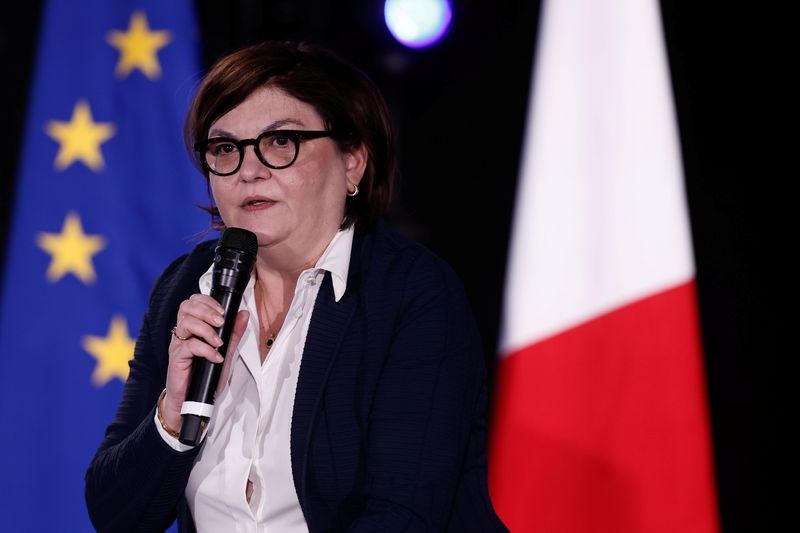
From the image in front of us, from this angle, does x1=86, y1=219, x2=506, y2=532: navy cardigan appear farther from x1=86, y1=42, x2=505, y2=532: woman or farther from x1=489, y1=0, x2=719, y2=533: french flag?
x1=489, y1=0, x2=719, y2=533: french flag

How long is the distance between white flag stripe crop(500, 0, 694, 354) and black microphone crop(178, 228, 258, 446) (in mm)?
1002

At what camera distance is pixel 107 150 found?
8.76ft

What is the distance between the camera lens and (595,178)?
210cm

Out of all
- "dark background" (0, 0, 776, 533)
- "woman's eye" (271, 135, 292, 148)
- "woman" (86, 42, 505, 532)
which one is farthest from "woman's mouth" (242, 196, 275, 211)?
"dark background" (0, 0, 776, 533)

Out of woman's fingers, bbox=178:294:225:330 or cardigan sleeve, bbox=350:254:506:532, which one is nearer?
woman's fingers, bbox=178:294:225:330

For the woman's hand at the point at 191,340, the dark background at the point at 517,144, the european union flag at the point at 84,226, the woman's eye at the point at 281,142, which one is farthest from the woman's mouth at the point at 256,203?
the european union flag at the point at 84,226

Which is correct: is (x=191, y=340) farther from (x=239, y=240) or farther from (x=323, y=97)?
(x=323, y=97)

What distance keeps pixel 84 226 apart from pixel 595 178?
5.40 ft

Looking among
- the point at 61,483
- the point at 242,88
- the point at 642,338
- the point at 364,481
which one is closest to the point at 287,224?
the point at 242,88

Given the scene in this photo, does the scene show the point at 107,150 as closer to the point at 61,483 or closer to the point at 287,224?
the point at 61,483

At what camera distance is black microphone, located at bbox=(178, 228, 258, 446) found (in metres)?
1.22

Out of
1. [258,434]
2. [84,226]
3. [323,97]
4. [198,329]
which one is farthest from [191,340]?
[84,226]

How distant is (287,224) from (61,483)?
1.53m

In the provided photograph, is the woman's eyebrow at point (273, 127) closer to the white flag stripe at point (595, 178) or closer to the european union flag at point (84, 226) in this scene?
the white flag stripe at point (595, 178)
